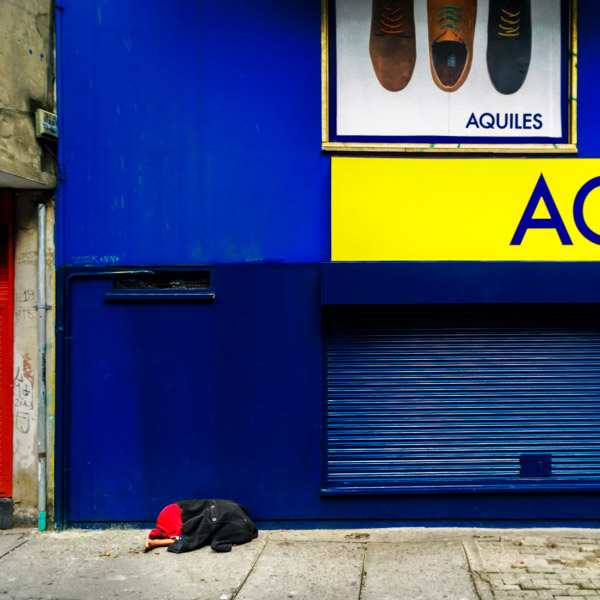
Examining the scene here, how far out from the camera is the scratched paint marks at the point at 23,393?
697cm

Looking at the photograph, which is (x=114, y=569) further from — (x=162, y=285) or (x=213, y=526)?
(x=162, y=285)

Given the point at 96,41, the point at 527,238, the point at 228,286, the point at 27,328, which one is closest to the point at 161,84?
the point at 96,41

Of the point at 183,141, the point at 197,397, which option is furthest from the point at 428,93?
the point at 197,397

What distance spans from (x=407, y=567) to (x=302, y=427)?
1.89m

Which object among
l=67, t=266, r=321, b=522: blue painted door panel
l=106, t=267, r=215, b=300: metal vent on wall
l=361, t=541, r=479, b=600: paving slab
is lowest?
l=361, t=541, r=479, b=600: paving slab

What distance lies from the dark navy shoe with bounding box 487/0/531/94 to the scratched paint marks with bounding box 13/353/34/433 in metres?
6.43

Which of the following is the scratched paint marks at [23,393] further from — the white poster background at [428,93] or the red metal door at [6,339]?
the white poster background at [428,93]

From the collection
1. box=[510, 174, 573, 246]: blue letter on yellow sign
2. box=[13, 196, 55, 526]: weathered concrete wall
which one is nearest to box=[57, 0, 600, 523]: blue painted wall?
box=[13, 196, 55, 526]: weathered concrete wall

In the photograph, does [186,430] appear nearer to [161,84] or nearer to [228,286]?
[228,286]

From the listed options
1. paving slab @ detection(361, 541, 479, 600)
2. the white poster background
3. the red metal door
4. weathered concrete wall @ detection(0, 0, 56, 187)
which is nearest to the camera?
paving slab @ detection(361, 541, 479, 600)

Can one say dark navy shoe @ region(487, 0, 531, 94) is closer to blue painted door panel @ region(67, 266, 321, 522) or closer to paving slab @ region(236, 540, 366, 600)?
blue painted door panel @ region(67, 266, 321, 522)

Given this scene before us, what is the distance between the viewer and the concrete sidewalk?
532cm

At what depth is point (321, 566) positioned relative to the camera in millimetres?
5871

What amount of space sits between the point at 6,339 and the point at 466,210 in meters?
5.53
